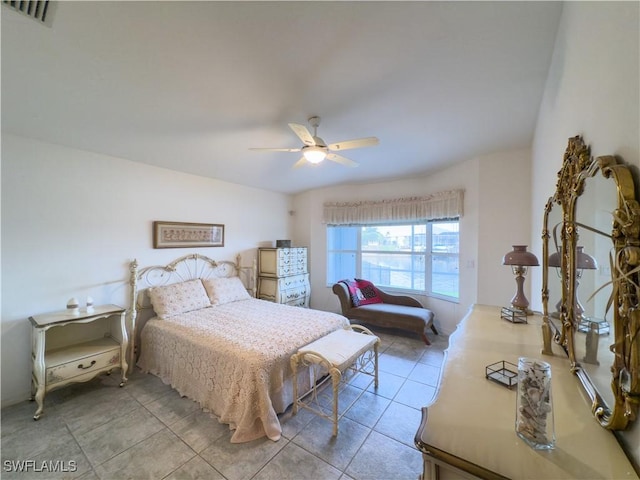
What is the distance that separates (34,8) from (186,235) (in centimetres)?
254

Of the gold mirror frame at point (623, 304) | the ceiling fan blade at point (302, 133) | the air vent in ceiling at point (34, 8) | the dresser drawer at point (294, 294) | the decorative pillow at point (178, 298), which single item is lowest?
the dresser drawer at point (294, 294)

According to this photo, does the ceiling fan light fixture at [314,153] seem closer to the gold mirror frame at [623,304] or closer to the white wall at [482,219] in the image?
the gold mirror frame at [623,304]

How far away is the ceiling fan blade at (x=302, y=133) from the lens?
181cm

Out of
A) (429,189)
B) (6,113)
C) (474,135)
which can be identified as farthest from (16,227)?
(429,189)

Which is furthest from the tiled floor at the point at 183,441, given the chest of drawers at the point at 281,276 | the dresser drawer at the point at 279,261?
the dresser drawer at the point at 279,261

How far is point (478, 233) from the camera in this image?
10.8 ft

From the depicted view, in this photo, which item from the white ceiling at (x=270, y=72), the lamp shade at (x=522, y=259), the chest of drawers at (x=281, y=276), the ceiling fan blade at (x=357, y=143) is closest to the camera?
the white ceiling at (x=270, y=72)

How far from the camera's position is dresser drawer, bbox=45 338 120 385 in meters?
2.16

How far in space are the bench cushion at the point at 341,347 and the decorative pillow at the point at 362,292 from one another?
1.54m

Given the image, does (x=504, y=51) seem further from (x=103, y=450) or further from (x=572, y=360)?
(x=103, y=450)

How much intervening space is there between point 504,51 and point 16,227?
410 centimetres

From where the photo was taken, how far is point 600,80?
91 cm

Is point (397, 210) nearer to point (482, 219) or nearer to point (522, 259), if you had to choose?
point (482, 219)

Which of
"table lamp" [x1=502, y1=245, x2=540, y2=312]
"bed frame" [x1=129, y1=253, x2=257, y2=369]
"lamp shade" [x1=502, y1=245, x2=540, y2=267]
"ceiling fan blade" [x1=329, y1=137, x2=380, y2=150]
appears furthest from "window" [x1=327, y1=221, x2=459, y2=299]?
"ceiling fan blade" [x1=329, y1=137, x2=380, y2=150]
